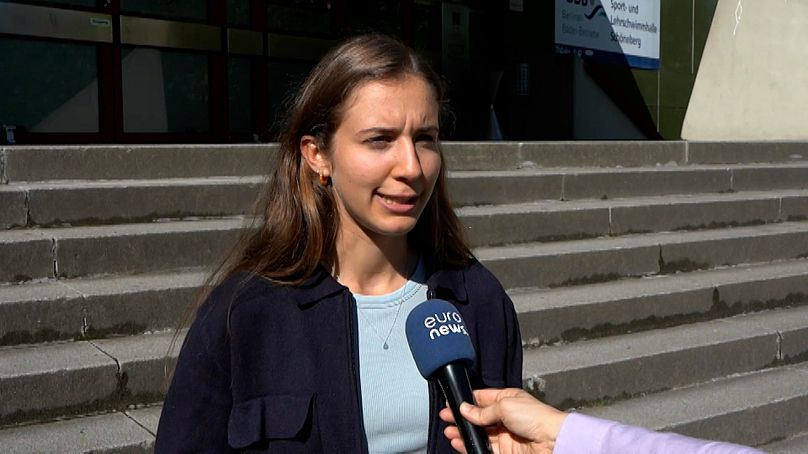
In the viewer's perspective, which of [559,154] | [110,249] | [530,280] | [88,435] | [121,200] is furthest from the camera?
[559,154]

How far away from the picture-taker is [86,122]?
345 inches

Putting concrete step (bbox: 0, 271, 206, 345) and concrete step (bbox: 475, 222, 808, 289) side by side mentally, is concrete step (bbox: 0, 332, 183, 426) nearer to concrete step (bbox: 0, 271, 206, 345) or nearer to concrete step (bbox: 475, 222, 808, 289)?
concrete step (bbox: 0, 271, 206, 345)

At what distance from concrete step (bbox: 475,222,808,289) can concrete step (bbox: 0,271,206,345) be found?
1.87 m

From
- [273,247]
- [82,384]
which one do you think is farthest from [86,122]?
[273,247]

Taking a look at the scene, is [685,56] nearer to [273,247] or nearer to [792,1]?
[792,1]

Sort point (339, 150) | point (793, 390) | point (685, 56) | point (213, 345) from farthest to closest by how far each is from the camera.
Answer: point (685, 56) < point (793, 390) < point (339, 150) < point (213, 345)

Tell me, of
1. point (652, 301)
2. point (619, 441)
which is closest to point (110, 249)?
point (652, 301)

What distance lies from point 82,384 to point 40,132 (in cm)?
507

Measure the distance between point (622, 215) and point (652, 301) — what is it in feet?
3.61

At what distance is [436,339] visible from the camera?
75.3 inches

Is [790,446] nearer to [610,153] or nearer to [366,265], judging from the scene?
[610,153]

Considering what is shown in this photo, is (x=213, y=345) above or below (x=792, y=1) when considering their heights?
below

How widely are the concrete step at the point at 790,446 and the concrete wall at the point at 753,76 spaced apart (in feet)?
24.9

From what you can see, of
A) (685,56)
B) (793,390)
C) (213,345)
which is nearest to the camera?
(213,345)
